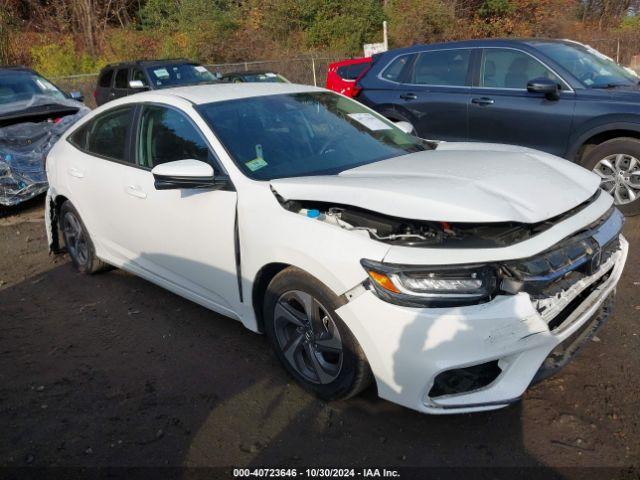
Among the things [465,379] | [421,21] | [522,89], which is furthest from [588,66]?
[421,21]

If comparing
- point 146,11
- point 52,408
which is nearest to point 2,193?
point 52,408

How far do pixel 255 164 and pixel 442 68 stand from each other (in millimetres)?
4337

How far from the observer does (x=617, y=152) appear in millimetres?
5625

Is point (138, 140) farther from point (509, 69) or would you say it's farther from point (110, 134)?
point (509, 69)

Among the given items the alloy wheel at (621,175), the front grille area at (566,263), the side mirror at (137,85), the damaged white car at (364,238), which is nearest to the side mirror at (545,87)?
the alloy wheel at (621,175)

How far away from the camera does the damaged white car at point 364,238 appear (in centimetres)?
253

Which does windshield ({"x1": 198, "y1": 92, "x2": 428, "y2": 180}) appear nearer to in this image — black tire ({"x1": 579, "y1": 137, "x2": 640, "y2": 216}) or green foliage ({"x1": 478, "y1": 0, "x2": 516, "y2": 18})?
black tire ({"x1": 579, "y1": 137, "x2": 640, "y2": 216})

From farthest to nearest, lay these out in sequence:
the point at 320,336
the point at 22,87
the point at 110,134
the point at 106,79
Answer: the point at 106,79, the point at 22,87, the point at 110,134, the point at 320,336

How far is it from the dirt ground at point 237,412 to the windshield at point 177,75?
9079mm

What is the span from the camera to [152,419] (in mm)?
3107

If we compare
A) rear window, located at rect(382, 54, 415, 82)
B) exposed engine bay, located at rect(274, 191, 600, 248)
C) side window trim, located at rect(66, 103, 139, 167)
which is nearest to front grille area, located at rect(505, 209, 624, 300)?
exposed engine bay, located at rect(274, 191, 600, 248)

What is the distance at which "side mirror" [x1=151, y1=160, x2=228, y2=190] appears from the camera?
3.31 m

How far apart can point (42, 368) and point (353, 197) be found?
2.39m

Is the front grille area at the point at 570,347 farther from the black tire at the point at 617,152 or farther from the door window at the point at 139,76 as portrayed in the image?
the door window at the point at 139,76
